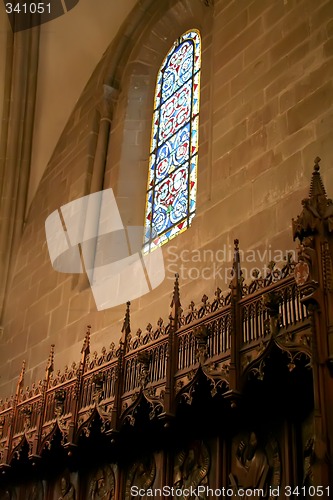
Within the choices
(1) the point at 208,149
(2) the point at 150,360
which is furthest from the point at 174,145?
(2) the point at 150,360

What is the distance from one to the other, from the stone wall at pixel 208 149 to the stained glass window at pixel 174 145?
8.7 inches

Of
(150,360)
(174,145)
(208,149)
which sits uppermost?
(174,145)

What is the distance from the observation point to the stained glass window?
9062mm

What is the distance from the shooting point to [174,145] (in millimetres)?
9750

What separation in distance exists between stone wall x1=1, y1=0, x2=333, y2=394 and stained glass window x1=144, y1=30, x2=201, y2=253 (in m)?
0.22

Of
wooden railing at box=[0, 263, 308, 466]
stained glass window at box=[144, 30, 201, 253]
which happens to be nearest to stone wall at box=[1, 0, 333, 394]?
stained glass window at box=[144, 30, 201, 253]

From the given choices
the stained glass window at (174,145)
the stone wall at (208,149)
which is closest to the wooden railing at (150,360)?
the stone wall at (208,149)

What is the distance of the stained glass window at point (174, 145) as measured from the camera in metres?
9.06

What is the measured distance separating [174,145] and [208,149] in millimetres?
1360

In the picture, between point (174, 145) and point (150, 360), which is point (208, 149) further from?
point (150, 360)

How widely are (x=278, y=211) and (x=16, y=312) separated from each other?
5934 mm

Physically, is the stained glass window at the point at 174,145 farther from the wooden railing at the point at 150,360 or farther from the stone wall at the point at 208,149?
the wooden railing at the point at 150,360

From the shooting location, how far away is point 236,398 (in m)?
5.41

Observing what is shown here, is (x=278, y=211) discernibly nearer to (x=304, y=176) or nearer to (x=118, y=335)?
(x=304, y=176)
